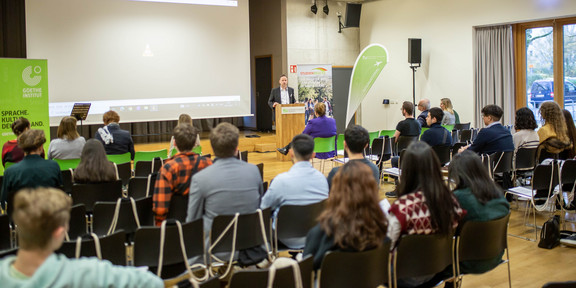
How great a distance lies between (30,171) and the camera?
4.25m

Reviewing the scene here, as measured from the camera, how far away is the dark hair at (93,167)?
450 centimetres

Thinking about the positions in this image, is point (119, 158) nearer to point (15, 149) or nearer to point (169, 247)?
point (15, 149)

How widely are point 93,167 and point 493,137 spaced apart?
4366 mm

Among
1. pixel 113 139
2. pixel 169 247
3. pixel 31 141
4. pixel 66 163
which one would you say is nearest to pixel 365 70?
pixel 113 139

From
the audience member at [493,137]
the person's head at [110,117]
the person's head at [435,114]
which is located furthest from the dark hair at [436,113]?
the person's head at [110,117]

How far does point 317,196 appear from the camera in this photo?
376 centimetres

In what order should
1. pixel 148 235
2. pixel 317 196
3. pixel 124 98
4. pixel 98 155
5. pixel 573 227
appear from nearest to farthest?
pixel 148 235 < pixel 317 196 < pixel 98 155 < pixel 573 227 < pixel 124 98

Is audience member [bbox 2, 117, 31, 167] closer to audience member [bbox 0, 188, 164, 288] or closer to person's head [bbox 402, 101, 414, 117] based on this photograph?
audience member [bbox 0, 188, 164, 288]

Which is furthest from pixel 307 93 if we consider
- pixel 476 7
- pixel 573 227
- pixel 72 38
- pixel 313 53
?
pixel 573 227

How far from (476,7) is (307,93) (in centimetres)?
431

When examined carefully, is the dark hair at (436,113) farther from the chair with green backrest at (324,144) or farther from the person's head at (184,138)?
the person's head at (184,138)

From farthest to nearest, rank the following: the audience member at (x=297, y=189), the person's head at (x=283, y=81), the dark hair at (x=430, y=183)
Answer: the person's head at (x=283, y=81) < the audience member at (x=297, y=189) < the dark hair at (x=430, y=183)

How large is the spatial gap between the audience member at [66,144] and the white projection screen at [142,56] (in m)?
4.41

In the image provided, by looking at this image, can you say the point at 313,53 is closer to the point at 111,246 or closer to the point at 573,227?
the point at 573,227
